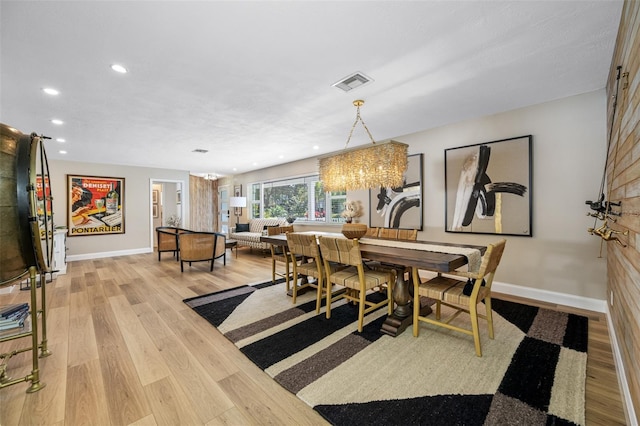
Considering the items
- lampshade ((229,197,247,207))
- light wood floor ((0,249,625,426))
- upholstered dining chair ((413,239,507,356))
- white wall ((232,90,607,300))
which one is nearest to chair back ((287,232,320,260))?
upholstered dining chair ((413,239,507,356))

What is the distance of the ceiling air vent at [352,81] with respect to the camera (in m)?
2.48

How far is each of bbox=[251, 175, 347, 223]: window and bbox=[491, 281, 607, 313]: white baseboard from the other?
3.19 m

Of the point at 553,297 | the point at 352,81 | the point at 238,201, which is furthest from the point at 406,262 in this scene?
the point at 238,201

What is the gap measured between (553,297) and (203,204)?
30.6ft

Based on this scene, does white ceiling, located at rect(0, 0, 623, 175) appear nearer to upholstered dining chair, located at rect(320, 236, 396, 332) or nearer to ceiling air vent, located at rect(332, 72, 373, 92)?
ceiling air vent, located at rect(332, 72, 373, 92)

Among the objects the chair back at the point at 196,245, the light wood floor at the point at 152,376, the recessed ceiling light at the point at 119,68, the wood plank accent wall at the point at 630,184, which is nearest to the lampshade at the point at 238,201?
the chair back at the point at 196,245

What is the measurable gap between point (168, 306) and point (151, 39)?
Result: 2764mm

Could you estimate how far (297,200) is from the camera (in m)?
7.07

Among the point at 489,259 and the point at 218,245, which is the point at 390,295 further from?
the point at 218,245

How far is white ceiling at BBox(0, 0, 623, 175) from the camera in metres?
1.70

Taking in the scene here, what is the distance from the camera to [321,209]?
6.42 metres

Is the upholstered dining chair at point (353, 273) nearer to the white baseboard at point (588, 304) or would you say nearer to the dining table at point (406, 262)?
the dining table at point (406, 262)

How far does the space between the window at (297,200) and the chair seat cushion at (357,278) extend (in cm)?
309

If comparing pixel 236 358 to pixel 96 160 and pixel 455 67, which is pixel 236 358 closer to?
pixel 455 67
